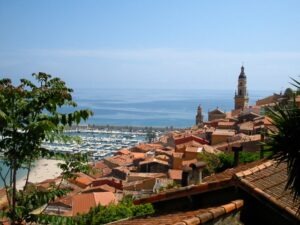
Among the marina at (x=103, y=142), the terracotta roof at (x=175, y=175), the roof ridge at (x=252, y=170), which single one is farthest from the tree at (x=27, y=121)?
the marina at (x=103, y=142)

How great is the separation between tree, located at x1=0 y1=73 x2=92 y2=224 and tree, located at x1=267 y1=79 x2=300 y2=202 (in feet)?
9.89

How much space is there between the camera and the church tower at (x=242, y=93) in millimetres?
79438

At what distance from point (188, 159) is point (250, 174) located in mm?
36558

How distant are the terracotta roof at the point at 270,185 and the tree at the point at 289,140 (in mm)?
254

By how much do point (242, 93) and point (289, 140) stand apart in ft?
259

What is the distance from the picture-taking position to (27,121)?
24.0ft

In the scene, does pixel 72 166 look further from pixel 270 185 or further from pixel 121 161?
pixel 121 161

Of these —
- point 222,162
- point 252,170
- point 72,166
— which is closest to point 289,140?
point 252,170

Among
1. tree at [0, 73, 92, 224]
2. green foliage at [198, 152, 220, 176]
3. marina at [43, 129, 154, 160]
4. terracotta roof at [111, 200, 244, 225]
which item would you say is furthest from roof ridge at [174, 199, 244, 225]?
marina at [43, 129, 154, 160]

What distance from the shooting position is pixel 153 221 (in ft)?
23.4

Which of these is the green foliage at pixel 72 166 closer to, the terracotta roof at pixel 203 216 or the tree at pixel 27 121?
the tree at pixel 27 121

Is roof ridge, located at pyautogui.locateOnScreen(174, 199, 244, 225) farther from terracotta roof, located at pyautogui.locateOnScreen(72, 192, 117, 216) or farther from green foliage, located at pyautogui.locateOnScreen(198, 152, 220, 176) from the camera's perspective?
terracotta roof, located at pyautogui.locateOnScreen(72, 192, 117, 216)

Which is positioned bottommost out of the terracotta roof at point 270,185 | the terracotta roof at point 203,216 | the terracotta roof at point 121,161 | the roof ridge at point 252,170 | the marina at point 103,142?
the marina at point 103,142

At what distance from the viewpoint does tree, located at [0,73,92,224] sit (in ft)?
22.6
